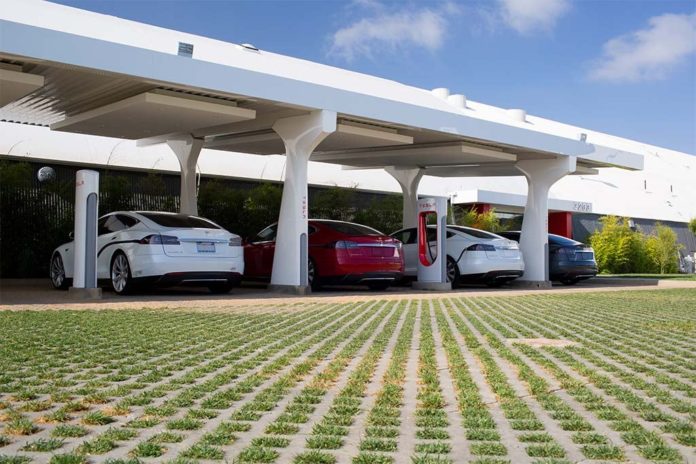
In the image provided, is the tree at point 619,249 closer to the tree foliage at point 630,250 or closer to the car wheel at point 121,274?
the tree foliage at point 630,250

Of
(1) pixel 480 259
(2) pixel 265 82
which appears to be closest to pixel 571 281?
(1) pixel 480 259

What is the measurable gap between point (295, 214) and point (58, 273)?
4487 mm

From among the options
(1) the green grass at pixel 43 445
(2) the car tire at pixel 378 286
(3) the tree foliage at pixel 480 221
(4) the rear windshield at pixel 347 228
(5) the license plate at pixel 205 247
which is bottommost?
(1) the green grass at pixel 43 445

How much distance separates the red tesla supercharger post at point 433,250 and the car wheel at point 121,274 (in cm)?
682

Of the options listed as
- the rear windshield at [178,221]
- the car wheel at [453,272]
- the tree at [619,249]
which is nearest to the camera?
the rear windshield at [178,221]

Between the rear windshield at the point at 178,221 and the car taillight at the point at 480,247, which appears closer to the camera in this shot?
the rear windshield at the point at 178,221

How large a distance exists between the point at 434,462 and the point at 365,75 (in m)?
26.7

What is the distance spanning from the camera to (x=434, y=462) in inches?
133

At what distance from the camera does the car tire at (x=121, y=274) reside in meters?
12.6

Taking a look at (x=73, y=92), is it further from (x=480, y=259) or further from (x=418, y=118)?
(x=480, y=259)

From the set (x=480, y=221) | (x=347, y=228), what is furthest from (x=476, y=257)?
(x=480, y=221)

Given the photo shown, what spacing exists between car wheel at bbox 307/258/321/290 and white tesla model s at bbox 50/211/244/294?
6.84ft

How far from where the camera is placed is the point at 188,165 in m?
18.4

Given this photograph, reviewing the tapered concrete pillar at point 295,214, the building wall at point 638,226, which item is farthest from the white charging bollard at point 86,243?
the building wall at point 638,226
